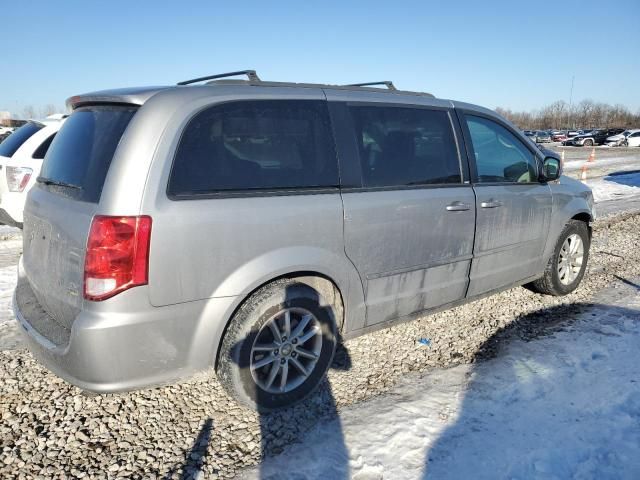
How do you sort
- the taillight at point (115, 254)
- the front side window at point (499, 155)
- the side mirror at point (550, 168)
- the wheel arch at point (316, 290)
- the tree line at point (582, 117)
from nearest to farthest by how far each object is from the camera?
1. the taillight at point (115, 254)
2. the wheel arch at point (316, 290)
3. the front side window at point (499, 155)
4. the side mirror at point (550, 168)
5. the tree line at point (582, 117)

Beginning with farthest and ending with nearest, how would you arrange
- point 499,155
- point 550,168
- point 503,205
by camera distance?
point 550,168
point 499,155
point 503,205

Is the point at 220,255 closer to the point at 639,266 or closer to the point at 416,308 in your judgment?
the point at 416,308

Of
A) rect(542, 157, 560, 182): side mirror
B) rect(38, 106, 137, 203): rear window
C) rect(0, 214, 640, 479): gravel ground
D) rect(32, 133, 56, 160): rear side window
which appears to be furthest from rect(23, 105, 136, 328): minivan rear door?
rect(32, 133, 56, 160): rear side window

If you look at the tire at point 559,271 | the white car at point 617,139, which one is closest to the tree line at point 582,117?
the white car at point 617,139

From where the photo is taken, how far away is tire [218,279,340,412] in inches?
104

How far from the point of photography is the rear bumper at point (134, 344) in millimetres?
2285

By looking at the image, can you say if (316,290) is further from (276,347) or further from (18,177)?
(18,177)

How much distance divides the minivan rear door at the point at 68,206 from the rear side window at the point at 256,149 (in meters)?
0.38

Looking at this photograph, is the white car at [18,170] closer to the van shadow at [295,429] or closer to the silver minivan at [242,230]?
the silver minivan at [242,230]

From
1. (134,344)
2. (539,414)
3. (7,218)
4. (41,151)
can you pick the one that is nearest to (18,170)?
(41,151)

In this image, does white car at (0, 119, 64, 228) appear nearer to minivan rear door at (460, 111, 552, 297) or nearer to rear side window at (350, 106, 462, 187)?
rear side window at (350, 106, 462, 187)

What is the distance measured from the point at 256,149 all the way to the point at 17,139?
219 inches

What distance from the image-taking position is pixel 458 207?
3.54m

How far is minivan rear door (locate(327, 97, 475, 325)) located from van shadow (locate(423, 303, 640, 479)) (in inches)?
27.0
